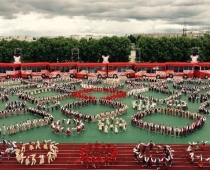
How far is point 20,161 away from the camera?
18.9 m

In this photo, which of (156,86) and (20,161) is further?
(156,86)

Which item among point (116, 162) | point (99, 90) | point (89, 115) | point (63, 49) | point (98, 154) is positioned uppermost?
point (63, 49)

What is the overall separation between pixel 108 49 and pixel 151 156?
39.5 metres

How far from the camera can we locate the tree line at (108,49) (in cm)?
5572

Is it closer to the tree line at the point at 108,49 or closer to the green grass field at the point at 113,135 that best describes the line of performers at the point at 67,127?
the green grass field at the point at 113,135

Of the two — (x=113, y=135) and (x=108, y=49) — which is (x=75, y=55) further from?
(x=113, y=135)

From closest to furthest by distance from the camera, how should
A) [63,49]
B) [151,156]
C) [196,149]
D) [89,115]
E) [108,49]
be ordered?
[151,156] → [196,149] → [89,115] → [108,49] → [63,49]

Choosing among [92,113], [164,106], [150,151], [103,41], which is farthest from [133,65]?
[150,151]

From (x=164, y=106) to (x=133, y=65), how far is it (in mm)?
17374

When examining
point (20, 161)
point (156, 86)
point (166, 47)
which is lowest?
point (20, 161)

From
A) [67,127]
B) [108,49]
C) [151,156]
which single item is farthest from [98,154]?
[108,49]

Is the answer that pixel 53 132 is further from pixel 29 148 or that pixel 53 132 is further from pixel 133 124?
pixel 133 124

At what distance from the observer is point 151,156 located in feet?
62.9

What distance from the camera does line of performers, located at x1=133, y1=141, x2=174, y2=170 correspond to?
18.1m
